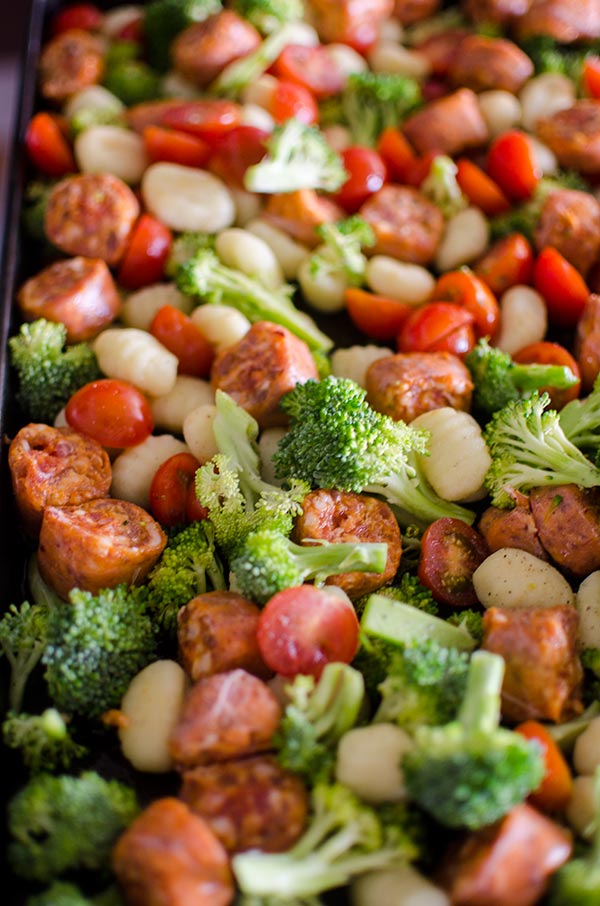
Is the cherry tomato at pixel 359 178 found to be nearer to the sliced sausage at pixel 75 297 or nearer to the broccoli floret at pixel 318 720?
the sliced sausage at pixel 75 297

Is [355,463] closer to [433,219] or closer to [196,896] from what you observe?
[196,896]

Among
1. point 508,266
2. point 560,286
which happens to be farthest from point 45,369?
point 560,286

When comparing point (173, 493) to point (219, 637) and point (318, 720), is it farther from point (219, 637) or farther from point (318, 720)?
point (318, 720)

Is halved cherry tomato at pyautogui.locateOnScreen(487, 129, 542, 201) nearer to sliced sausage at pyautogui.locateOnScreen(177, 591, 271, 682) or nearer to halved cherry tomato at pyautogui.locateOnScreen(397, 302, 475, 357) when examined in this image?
halved cherry tomato at pyautogui.locateOnScreen(397, 302, 475, 357)

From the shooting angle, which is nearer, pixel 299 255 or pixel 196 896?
pixel 196 896

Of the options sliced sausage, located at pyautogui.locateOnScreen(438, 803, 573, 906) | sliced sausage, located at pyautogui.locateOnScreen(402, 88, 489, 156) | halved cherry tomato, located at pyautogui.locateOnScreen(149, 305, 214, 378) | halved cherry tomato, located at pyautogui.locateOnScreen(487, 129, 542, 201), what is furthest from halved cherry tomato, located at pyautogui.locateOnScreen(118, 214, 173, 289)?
sliced sausage, located at pyautogui.locateOnScreen(438, 803, 573, 906)

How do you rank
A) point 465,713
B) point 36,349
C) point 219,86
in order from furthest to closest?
point 219,86 < point 36,349 < point 465,713

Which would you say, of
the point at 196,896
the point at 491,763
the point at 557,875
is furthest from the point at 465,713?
the point at 196,896

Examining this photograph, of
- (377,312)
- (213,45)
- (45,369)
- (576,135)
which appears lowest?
(45,369)
